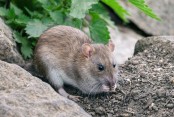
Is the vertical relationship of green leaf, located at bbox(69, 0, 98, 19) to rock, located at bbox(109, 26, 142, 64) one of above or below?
above

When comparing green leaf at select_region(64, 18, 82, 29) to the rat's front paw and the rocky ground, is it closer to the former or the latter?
the rocky ground

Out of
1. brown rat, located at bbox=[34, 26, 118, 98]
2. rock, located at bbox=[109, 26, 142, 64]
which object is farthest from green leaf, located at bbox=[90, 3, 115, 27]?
rock, located at bbox=[109, 26, 142, 64]

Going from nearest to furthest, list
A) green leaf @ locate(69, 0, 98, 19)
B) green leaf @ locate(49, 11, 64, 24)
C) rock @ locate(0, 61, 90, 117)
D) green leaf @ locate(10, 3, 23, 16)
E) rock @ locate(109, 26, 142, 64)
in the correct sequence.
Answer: rock @ locate(0, 61, 90, 117)
green leaf @ locate(69, 0, 98, 19)
green leaf @ locate(49, 11, 64, 24)
green leaf @ locate(10, 3, 23, 16)
rock @ locate(109, 26, 142, 64)

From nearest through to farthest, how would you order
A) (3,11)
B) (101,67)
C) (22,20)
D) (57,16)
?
(101,67) → (57,16) → (22,20) → (3,11)

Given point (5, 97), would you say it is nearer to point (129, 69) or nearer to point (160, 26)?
point (129, 69)

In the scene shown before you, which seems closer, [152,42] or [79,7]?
[79,7]

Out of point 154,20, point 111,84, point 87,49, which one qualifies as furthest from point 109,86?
point 154,20

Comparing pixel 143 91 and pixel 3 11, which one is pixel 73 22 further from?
pixel 143 91

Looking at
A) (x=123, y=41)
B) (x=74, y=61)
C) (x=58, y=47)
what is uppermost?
(x=58, y=47)
